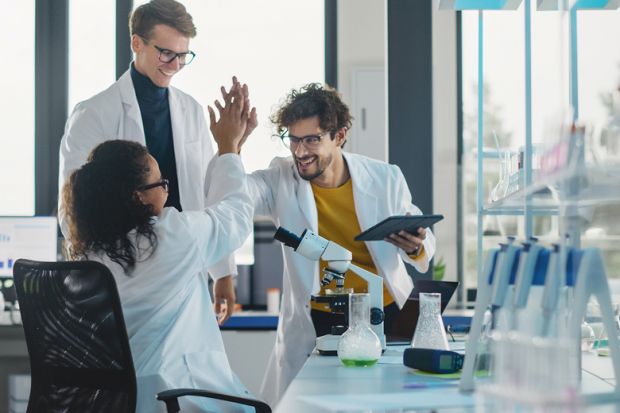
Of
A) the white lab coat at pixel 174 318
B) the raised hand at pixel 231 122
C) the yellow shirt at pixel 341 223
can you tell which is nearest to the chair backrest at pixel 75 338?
the white lab coat at pixel 174 318

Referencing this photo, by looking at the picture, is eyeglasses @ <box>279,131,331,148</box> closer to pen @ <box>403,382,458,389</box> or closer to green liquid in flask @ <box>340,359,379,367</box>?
green liquid in flask @ <box>340,359,379,367</box>

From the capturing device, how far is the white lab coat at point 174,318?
1.95m

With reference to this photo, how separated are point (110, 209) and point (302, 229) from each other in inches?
→ 33.2

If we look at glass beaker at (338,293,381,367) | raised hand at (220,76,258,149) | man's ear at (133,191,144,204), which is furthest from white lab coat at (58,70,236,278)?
glass beaker at (338,293,381,367)

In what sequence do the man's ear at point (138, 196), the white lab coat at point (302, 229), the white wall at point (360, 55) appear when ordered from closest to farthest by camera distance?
the man's ear at point (138, 196) < the white lab coat at point (302, 229) < the white wall at point (360, 55)

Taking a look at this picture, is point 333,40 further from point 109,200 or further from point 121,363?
point 121,363

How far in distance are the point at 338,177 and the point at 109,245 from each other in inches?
40.9

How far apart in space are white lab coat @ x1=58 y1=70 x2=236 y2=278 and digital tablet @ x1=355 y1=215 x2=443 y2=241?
616 millimetres

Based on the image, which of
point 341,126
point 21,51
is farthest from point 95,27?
point 341,126

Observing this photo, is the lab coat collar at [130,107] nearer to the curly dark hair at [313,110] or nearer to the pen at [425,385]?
the curly dark hair at [313,110]

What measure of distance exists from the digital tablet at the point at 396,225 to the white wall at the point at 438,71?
217cm

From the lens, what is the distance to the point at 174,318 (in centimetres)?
202

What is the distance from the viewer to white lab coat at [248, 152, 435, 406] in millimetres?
2648

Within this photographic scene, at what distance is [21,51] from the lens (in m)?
4.97
